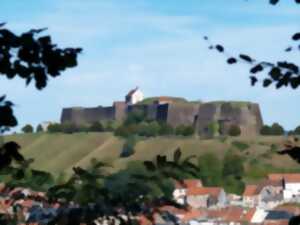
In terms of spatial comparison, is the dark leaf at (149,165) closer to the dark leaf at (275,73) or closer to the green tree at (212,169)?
the dark leaf at (275,73)

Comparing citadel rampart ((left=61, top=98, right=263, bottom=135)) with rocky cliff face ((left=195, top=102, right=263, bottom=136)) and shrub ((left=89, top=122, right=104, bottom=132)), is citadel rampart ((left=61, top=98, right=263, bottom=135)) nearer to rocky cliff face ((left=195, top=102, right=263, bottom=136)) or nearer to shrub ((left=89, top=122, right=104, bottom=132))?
rocky cliff face ((left=195, top=102, right=263, bottom=136))

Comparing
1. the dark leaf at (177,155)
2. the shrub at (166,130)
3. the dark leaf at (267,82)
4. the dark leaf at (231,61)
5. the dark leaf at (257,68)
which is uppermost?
the shrub at (166,130)

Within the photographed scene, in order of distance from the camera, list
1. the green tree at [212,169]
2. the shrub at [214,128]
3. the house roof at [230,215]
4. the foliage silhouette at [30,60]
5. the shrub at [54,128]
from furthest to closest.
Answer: the shrub at [54,128]
the shrub at [214,128]
the green tree at [212,169]
the house roof at [230,215]
the foliage silhouette at [30,60]

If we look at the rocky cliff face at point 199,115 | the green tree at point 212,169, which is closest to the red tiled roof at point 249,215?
the green tree at point 212,169

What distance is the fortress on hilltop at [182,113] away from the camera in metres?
127

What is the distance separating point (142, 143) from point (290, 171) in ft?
65.7

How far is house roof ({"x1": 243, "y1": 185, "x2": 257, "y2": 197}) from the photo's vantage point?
81.2 metres

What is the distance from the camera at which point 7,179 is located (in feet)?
15.4

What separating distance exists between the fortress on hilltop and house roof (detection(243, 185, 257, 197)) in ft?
111

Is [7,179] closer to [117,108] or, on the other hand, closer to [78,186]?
[78,186]

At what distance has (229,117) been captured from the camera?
128 meters

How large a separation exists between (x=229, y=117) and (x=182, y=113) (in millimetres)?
7098

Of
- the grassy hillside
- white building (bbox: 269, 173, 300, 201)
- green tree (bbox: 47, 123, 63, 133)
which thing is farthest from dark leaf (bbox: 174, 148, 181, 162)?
green tree (bbox: 47, 123, 63, 133)

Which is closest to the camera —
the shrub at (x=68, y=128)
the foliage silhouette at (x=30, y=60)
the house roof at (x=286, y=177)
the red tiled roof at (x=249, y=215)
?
the foliage silhouette at (x=30, y=60)
